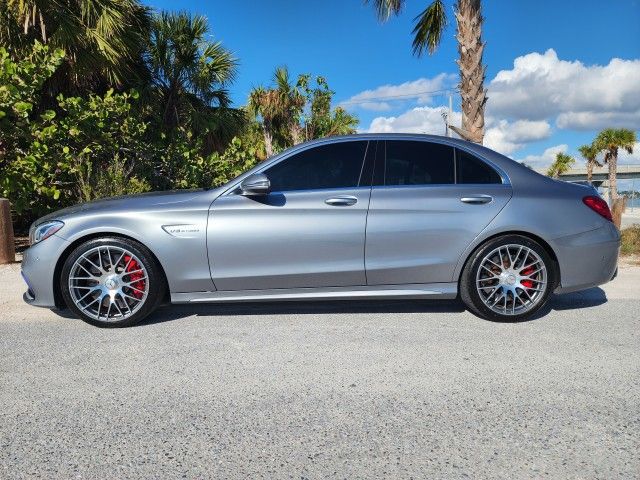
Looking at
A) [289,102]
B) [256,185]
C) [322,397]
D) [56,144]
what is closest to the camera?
[322,397]

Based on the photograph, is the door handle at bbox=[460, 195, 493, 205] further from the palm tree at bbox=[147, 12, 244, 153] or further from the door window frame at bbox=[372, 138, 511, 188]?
the palm tree at bbox=[147, 12, 244, 153]

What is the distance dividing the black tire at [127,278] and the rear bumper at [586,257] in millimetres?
3213

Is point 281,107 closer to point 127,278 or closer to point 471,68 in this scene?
point 471,68

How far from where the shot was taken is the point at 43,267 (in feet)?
12.6

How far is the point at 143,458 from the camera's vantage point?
→ 2.10 m

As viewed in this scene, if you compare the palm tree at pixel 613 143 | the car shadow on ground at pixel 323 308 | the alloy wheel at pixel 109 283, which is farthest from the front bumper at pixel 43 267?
the palm tree at pixel 613 143

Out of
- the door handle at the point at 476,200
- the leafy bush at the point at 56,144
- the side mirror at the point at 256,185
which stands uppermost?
the leafy bush at the point at 56,144

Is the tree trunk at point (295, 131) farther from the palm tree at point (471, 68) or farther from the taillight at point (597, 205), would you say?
the taillight at point (597, 205)

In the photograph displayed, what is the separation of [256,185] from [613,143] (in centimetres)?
4705

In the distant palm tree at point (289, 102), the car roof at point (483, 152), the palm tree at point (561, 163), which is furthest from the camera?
the palm tree at point (561, 163)

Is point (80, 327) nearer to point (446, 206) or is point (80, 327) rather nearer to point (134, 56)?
point (446, 206)

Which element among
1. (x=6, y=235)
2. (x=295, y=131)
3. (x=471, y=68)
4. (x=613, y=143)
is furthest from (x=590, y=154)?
(x=6, y=235)

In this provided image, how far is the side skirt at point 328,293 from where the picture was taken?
3.91 metres

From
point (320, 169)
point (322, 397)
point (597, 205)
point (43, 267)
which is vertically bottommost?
point (322, 397)
